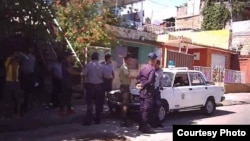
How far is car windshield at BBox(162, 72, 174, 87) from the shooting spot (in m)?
11.7

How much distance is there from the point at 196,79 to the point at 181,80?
82 cm

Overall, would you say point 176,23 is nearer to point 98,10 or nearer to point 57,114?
point 98,10

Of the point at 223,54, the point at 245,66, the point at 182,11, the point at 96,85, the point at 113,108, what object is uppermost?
the point at 182,11

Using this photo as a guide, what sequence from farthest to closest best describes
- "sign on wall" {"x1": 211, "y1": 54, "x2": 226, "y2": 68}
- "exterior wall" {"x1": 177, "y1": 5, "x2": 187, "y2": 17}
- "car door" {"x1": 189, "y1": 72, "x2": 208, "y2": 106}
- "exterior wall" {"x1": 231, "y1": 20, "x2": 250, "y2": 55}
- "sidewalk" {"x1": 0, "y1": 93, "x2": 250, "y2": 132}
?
"exterior wall" {"x1": 177, "y1": 5, "x2": 187, "y2": 17} → "exterior wall" {"x1": 231, "y1": 20, "x2": 250, "y2": 55} → "sign on wall" {"x1": 211, "y1": 54, "x2": 226, "y2": 68} → "car door" {"x1": 189, "y1": 72, "x2": 208, "y2": 106} → "sidewalk" {"x1": 0, "y1": 93, "x2": 250, "y2": 132}

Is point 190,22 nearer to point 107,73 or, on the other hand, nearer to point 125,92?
point 107,73

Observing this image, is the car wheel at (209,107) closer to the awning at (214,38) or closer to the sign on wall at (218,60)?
the sign on wall at (218,60)

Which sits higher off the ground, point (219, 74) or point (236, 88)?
point (219, 74)

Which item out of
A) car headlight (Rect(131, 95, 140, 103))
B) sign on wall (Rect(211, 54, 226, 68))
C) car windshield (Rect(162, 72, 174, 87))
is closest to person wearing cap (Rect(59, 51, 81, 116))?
car headlight (Rect(131, 95, 140, 103))

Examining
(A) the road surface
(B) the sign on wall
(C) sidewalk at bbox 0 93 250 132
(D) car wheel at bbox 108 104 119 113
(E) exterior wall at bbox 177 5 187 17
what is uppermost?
(E) exterior wall at bbox 177 5 187 17

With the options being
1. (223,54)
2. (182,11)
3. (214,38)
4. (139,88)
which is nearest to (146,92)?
(139,88)

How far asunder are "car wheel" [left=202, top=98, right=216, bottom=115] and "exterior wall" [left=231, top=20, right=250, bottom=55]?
19042 mm

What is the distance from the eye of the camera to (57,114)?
11.3 m

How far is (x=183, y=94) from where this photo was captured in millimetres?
11883

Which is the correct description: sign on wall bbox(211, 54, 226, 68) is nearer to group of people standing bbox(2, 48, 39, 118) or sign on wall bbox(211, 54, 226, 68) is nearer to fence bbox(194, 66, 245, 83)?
fence bbox(194, 66, 245, 83)
